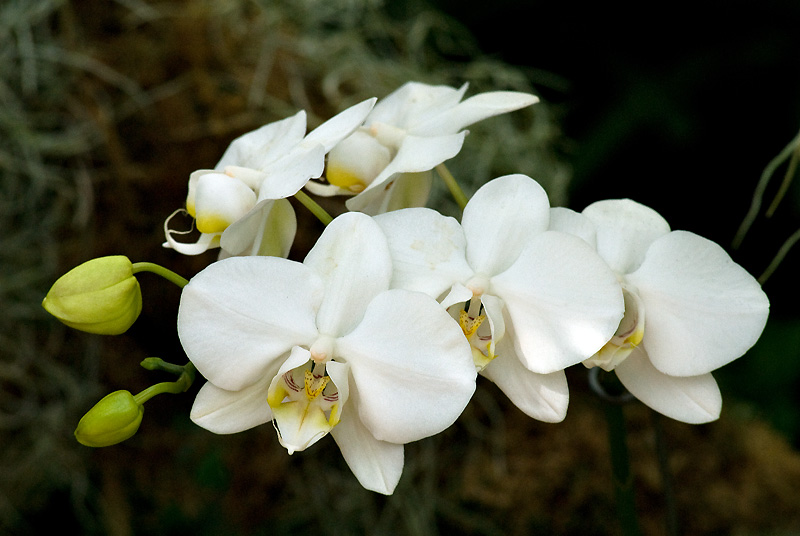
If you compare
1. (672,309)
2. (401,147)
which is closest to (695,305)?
(672,309)

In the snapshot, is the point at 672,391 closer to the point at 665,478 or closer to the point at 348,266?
the point at 665,478

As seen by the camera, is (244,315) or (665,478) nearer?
(244,315)

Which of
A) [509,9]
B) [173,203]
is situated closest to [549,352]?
[173,203]

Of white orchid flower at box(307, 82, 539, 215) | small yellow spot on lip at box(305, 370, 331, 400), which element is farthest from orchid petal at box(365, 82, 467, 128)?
small yellow spot on lip at box(305, 370, 331, 400)

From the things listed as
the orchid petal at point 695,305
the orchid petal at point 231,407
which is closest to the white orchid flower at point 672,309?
the orchid petal at point 695,305

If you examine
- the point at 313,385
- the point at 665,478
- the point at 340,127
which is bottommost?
the point at 665,478

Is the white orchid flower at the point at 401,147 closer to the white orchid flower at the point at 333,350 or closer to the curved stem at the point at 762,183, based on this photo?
the white orchid flower at the point at 333,350

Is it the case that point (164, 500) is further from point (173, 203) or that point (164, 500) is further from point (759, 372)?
point (759, 372)
